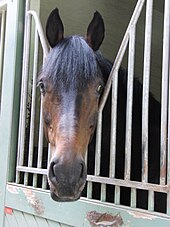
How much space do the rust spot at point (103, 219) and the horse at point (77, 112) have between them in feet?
0.67

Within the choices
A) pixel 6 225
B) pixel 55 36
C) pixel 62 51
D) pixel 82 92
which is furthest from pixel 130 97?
pixel 6 225

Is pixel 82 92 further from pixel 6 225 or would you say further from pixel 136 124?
pixel 6 225

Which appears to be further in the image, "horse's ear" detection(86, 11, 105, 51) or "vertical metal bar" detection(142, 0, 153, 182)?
"horse's ear" detection(86, 11, 105, 51)

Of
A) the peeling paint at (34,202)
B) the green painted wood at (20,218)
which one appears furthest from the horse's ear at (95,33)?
the green painted wood at (20,218)

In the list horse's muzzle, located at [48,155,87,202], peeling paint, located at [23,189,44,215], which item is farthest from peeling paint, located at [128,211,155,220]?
peeling paint, located at [23,189,44,215]

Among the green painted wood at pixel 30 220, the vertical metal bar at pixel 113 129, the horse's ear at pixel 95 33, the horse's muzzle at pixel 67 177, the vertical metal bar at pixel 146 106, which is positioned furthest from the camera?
the green painted wood at pixel 30 220

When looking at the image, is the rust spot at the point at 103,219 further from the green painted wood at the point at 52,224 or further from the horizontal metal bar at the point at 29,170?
the horizontal metal bar at the point at 29,170

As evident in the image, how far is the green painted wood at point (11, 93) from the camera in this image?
1737 millimetres

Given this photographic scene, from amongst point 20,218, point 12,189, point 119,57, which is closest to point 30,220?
point 20,218

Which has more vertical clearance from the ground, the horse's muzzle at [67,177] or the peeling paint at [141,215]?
the horse's muzzle at [67,177]

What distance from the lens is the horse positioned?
1001mm

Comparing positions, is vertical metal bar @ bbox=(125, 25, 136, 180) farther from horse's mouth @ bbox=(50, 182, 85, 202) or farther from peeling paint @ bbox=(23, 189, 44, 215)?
peeling paint @ bbox=(23, 189, 44, 215)

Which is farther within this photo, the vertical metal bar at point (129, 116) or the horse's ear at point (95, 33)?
the horse's ear at point (95, 33)

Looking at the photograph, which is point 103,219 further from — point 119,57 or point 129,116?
point 119,57
